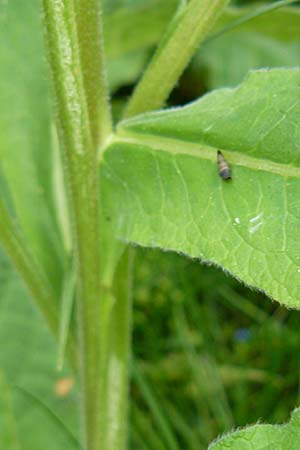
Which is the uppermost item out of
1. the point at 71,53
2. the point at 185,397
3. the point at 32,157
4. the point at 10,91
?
the point at 71,53

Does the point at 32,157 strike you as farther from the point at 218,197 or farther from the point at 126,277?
the point at 218,197

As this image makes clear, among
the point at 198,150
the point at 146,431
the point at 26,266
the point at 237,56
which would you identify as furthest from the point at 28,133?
the point at 237,56

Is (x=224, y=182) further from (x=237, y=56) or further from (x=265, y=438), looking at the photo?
(x=237, y=56)

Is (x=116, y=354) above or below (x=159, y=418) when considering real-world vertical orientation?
above

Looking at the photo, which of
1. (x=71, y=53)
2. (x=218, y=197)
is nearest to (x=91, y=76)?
(x=71, y=53)

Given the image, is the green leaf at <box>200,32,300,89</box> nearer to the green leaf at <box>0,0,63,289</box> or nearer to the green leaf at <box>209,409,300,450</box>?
the green leaf at <box>0,0,63,289</box>

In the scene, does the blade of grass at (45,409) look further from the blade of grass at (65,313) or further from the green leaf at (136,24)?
the green leaf at (136,24)

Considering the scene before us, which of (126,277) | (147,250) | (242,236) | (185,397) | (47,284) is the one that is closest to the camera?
(242,236)

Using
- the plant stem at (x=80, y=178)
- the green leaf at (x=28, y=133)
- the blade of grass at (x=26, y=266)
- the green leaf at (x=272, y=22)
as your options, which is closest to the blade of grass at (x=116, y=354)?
the plant stem at (x=80, y=178)
